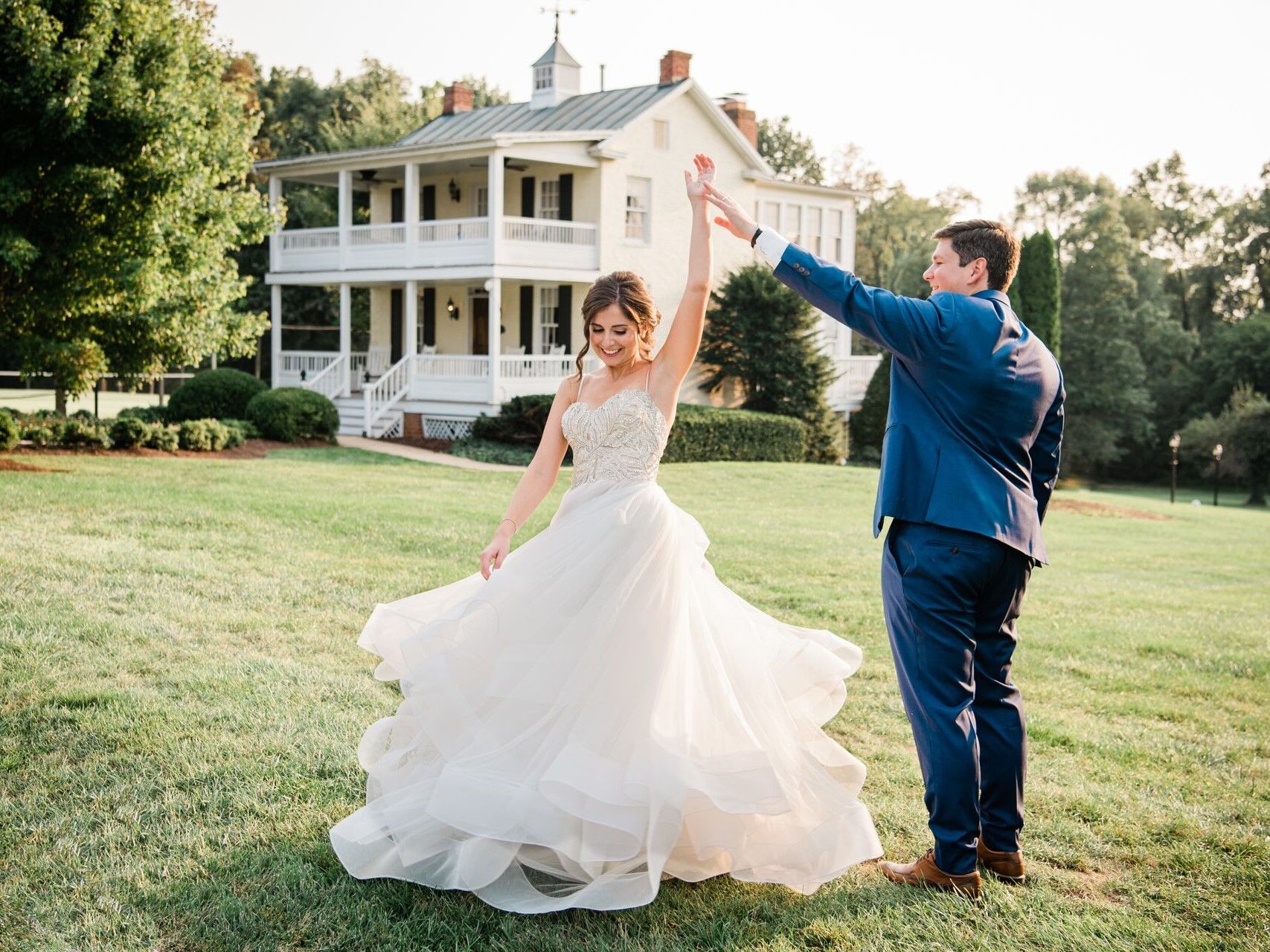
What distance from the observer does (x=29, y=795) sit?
185 inches

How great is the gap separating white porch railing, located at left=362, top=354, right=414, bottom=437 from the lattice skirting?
2.93ft

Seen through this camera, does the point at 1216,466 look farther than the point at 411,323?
Yes

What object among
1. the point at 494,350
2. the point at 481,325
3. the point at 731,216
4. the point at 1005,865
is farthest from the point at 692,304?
the point at 481,325

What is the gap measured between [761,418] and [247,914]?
79.9 ft

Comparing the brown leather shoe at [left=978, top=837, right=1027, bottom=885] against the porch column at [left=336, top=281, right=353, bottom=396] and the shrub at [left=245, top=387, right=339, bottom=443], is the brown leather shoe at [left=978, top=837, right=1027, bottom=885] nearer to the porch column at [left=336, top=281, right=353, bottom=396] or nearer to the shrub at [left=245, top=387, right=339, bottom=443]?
the shrub at [left=245, top=387, right=339, bottom=443]

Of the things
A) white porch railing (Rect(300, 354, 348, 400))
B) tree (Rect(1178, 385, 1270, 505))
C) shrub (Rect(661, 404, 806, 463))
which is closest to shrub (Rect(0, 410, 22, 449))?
white porch railing (Rect(300, 354, 348, 400))

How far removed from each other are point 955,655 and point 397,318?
29729 mm

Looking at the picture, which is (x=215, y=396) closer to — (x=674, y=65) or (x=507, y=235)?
(x=507, y=235)

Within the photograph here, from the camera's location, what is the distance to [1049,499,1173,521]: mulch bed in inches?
928

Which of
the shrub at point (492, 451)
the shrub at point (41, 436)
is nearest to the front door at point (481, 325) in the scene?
the shrub at point (492, 451)

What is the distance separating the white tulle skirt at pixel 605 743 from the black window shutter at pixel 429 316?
2812 centimetres

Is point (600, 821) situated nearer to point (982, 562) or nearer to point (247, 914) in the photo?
point (247, 914)

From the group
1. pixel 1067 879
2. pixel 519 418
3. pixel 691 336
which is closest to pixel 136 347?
pixel 519 418

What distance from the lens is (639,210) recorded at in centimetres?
3014
